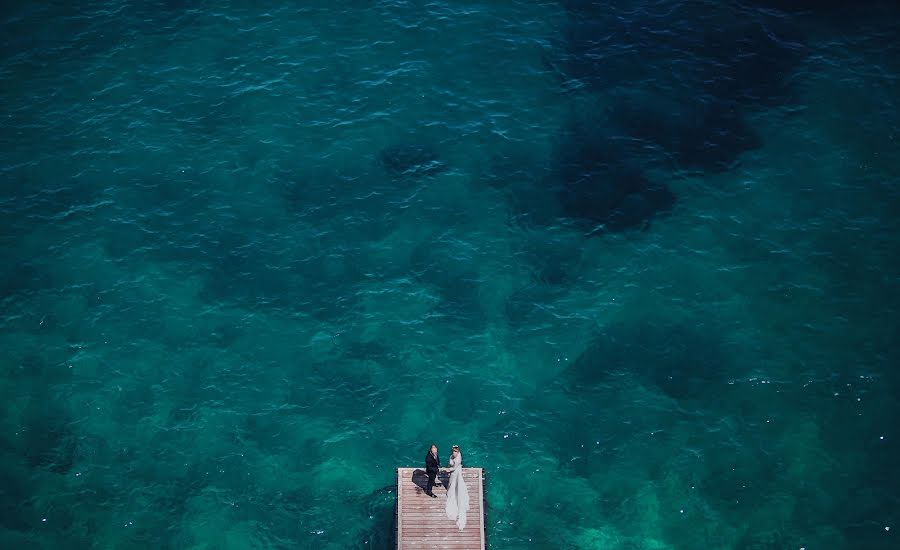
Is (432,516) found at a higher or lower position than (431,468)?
lower

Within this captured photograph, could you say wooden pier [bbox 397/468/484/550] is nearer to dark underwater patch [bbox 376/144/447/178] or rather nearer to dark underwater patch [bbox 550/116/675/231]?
dark underwater patch [bbox 550/116/675/231]

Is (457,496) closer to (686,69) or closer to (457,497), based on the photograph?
(457,497)

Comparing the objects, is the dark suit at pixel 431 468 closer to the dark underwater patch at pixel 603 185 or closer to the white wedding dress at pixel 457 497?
the white wedding dress at pixel 457 497

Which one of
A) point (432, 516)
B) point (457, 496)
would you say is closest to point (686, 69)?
point (457, 496)

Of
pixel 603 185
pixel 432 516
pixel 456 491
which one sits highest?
pixel 603 185

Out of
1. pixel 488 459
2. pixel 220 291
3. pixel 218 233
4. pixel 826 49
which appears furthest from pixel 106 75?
pixel 826 49

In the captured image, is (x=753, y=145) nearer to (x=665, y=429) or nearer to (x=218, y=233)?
(x=665, y=429)

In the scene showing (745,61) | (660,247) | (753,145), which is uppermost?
(745,61)
